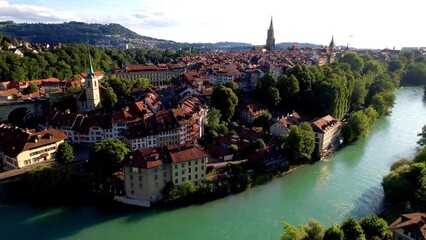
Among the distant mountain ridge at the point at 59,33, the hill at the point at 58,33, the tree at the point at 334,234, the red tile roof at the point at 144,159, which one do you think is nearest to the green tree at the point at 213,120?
the red tile roof at the point at 144,159

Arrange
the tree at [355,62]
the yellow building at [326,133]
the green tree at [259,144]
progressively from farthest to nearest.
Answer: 1. the tree at [355,62]
2. the yellow building at [326,133]
3. the green tree at [259,144]

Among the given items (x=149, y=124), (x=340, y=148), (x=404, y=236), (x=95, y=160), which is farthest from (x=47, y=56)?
(x=404, y=236)

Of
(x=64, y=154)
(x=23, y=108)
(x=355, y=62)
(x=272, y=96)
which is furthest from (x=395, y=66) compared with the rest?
(x=64, y=154)

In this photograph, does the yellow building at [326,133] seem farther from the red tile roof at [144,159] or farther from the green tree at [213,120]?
the red tile roof at [144,159]

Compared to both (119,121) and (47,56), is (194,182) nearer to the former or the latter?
(119,121)

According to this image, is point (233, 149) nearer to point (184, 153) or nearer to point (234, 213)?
point (184, 153)

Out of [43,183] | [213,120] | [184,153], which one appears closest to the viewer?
[43,183]
